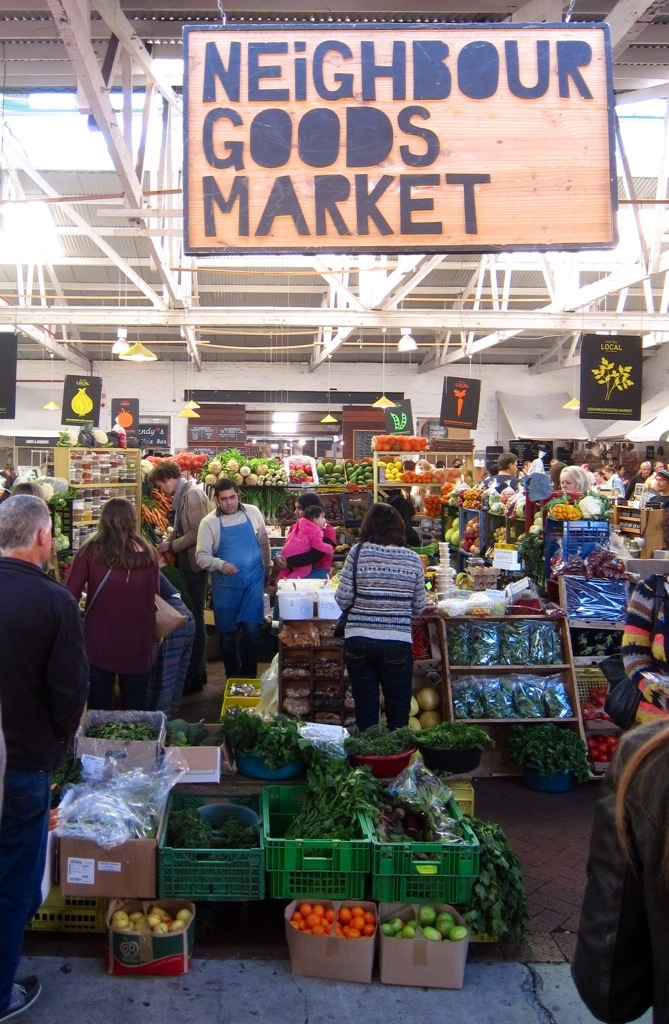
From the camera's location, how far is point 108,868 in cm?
319

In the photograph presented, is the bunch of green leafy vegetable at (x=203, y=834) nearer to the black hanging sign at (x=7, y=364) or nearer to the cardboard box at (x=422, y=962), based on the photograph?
the cardboard box at (x=422, y=962)

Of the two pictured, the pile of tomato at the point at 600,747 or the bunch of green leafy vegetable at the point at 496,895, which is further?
the pile of tomato at the point at 600,747

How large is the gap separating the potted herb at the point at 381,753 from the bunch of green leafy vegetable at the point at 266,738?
258 mm

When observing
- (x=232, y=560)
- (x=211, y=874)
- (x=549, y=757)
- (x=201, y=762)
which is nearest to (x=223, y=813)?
(x=201, y=762)

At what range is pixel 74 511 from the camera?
296 inches

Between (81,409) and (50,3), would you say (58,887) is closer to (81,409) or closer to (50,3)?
(50,3)

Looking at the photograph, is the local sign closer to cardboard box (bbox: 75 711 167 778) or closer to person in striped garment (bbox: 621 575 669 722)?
person in striped garment (bbox: 621 575 669 722)

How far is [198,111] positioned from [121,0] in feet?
13.4

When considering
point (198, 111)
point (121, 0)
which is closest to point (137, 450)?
point (121, 0)

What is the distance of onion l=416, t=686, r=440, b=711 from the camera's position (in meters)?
5.45

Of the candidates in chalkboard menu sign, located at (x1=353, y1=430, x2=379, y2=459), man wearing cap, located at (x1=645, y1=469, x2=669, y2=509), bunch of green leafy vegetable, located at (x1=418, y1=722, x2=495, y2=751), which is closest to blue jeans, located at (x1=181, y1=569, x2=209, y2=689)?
bunch of green leafy vegetable, located at (x1=418, y1=722, x2=495, y2=751)

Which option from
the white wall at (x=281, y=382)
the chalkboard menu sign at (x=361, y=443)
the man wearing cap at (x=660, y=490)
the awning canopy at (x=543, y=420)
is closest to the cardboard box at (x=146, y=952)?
the man wearing cap at (x=660, y=490)

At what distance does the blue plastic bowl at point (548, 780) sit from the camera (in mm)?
5039

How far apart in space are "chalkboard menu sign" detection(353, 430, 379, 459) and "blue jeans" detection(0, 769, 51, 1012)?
1993cm
